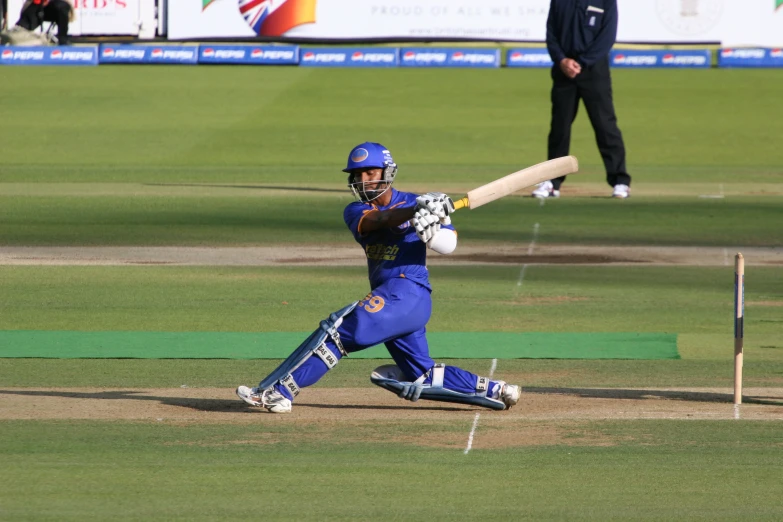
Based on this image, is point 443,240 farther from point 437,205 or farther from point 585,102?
point 585,102

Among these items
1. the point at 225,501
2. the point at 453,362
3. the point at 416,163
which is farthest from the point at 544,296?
the point at 416,163

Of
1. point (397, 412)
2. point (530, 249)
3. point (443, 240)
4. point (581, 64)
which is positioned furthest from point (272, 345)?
point (581, 64)

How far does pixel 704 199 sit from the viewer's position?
66.2 ft

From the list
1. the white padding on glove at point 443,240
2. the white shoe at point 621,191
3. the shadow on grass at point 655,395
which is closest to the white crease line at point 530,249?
the white shoe at point 621,191

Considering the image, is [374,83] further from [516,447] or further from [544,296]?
[516,447]

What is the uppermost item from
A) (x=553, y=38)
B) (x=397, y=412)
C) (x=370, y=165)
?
(x=553, y=38)

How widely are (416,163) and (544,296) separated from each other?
1137 cm

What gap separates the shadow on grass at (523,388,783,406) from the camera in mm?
9131

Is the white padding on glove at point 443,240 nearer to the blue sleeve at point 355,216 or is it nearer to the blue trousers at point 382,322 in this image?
the blue trousers at point 382,322

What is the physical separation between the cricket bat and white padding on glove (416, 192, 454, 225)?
285mm

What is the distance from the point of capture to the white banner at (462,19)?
33.9 meters

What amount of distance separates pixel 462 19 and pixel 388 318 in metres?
26.5

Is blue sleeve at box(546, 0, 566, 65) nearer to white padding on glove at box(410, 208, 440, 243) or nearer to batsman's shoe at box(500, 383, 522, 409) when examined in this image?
batsman's shoe at box(500, 383, 522, 409)

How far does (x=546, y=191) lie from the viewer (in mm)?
19688
